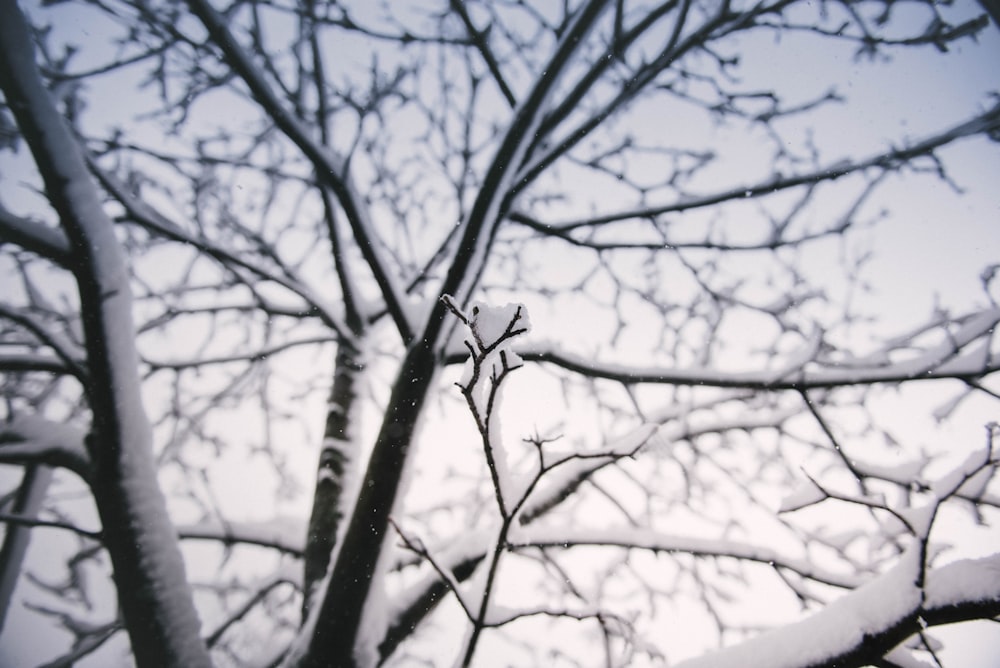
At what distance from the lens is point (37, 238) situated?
1739 millimetres

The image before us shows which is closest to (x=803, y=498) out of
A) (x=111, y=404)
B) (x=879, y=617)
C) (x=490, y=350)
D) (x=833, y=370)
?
(x=879, y=617)

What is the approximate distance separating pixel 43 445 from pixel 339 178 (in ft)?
5.23

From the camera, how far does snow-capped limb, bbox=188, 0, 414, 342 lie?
221 centimetres

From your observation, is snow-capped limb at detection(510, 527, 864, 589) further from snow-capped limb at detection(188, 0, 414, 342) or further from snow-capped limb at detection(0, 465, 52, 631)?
snow-capped limb at detection(0, 465, 52, 631)

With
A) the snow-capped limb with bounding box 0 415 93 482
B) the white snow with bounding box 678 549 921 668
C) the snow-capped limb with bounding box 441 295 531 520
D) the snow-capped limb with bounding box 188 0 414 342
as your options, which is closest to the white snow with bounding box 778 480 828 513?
the white snow with bounding box 678 549 921 668

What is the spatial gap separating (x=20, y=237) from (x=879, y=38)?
3975 millimetres

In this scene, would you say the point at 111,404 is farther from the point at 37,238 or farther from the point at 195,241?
the point at 195,241

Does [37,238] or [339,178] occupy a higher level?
[339,178]

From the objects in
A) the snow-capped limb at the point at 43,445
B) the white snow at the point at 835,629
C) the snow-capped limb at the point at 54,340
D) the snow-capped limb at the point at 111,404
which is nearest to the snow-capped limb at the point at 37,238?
the snow-capped limb at the point at 111,404

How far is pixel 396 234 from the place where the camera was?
406 centimetres

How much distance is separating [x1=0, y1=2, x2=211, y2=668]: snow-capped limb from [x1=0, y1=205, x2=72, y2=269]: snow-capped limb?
6 centimetres

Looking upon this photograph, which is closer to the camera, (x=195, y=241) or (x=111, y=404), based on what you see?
(x=111, y=404)

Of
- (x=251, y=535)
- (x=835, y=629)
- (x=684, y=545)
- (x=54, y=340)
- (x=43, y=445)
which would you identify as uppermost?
(x=54, y=340)

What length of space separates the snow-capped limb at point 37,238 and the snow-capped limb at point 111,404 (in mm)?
59
